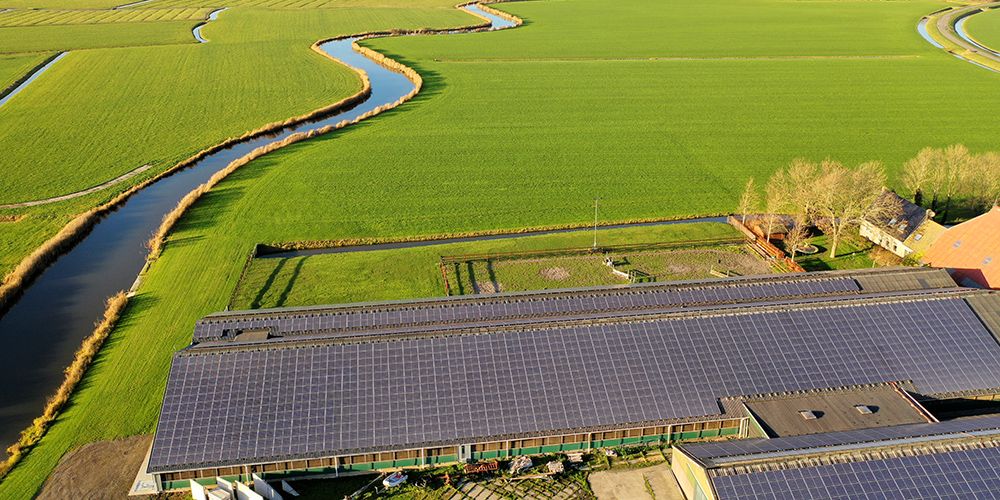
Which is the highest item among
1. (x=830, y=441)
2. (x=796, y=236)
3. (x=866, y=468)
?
(x=866, y=468)

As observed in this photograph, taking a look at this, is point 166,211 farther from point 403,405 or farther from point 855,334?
point 855,334

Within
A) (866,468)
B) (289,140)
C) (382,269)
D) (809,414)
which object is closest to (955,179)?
(809,414)

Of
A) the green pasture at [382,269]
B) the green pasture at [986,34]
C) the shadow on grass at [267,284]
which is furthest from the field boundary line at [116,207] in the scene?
the green pasture at [986,34]

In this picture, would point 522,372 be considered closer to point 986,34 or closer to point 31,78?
point 31,78

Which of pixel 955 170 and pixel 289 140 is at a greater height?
pixel 955 170

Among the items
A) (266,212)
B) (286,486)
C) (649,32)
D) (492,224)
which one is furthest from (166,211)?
(649,32)

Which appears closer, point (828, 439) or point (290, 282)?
point (828, 439)
